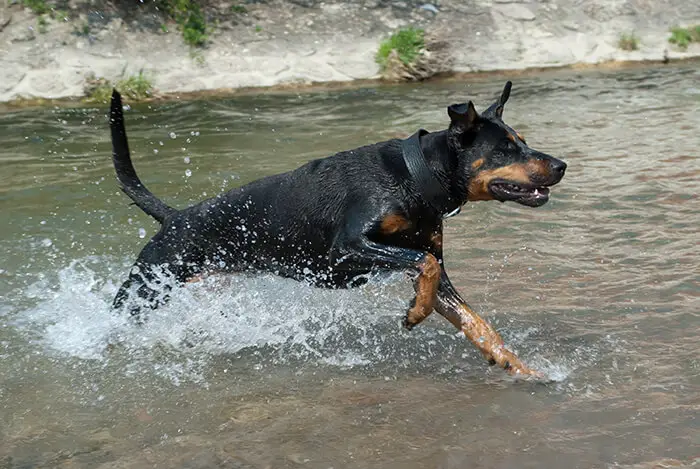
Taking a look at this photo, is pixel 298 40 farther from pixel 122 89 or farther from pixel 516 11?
pixel 516 11

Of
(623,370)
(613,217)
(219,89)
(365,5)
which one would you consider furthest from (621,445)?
(365,5)

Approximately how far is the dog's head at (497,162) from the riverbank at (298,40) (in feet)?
28.4

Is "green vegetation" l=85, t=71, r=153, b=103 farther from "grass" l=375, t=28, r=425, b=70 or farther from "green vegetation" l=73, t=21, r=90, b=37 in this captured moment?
"grass" l=375, t=28, r=425, b=70

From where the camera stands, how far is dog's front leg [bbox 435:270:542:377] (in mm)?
4156

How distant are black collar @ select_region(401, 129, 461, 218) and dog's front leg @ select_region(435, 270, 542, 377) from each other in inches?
17.4

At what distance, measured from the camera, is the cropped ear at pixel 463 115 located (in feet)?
13.5

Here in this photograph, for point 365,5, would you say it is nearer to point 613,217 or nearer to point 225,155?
point 225,155

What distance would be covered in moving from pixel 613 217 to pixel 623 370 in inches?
104

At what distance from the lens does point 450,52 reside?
13352 millimetres

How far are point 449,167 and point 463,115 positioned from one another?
297 millimetres

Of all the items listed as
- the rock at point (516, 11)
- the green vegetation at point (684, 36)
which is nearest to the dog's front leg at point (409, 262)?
the rock at point (516, 11)

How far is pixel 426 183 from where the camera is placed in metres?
4.26

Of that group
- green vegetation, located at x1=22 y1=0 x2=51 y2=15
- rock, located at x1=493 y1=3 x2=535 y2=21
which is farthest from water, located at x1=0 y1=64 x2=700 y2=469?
rock, located at x1=493 y1=3 x2=535 y2=21

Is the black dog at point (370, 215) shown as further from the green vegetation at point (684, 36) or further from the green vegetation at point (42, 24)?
the green vegetation at point (684, 36)
